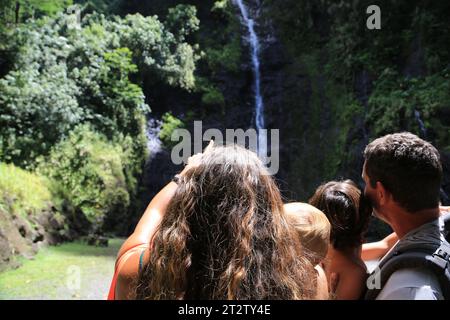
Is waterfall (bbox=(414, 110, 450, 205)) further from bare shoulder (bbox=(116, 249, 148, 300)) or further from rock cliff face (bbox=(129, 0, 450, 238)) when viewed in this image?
bare shoulder (bbox=(116, 249, 148, 300))

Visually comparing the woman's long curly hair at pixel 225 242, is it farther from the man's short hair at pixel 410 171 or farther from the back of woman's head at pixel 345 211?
the back of woman's head at pixel 345 211

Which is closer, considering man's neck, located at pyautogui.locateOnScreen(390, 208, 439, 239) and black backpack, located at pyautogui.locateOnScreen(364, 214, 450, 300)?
black backpack, located at pyautogui.locateOnScreen(364, 214, 450, 300)

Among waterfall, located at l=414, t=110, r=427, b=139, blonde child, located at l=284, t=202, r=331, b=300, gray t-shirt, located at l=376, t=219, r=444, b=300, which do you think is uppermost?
waterfall, located at l=414, t=110, r=427, b=139

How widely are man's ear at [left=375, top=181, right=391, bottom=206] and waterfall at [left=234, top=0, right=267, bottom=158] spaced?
12.2 m

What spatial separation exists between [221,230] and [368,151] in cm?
80

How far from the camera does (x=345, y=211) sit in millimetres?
2109

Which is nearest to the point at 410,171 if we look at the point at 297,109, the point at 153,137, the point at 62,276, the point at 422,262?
the point at 422,262

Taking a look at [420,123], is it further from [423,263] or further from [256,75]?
[423,263]

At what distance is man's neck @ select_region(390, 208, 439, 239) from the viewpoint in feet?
5.88

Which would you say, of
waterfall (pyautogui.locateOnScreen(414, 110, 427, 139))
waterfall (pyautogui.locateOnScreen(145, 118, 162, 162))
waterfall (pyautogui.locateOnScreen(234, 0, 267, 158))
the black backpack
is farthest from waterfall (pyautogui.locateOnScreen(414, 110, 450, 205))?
the black backpack

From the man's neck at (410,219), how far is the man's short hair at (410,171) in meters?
0.02

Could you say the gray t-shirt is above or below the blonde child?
below

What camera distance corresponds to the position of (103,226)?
1132 centimetres
